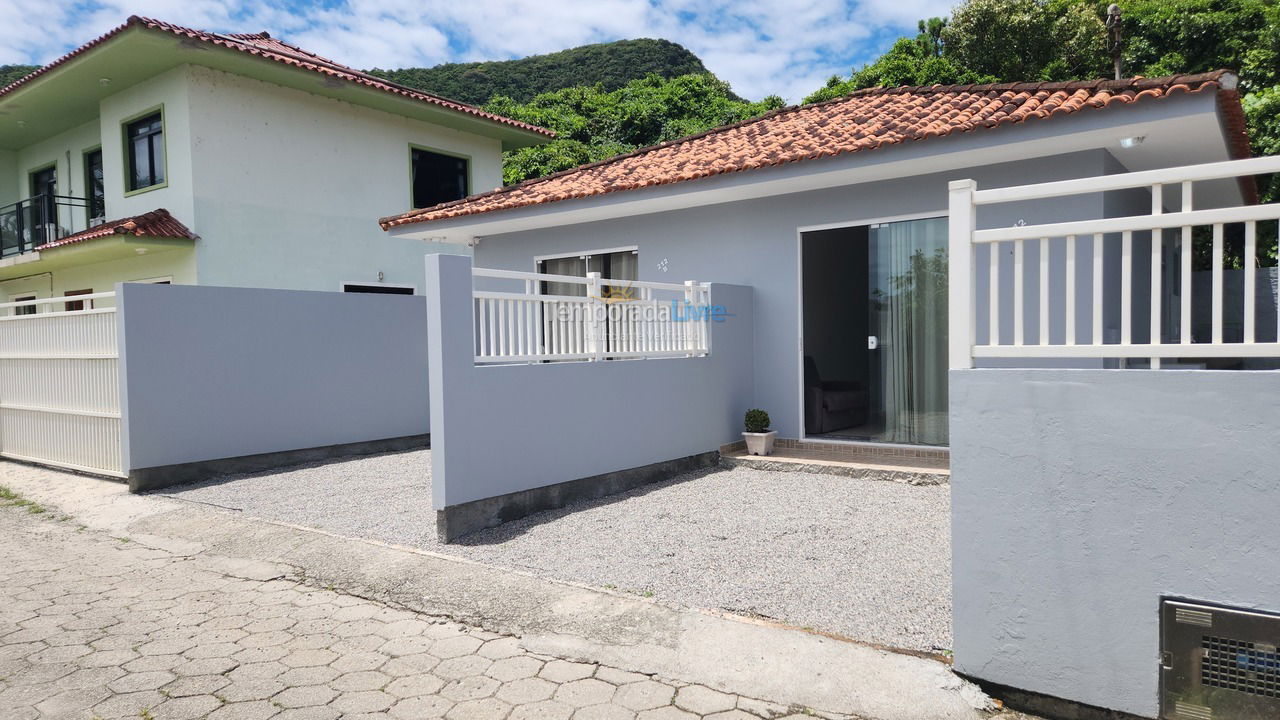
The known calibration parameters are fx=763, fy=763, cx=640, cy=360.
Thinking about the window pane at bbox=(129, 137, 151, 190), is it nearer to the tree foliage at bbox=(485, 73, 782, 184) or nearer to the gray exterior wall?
the gray exterior wall

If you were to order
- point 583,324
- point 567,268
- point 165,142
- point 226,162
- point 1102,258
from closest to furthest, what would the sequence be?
point 1102,258
point 583,324
point 567,268
point 165,142
point 226,162

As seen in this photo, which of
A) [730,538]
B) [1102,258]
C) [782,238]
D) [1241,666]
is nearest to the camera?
[1241,666]

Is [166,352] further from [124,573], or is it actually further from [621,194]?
[621,194]

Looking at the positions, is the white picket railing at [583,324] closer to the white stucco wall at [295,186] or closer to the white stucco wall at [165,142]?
the white stucco wall at [295,186]

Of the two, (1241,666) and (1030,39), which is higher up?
(1030,39)

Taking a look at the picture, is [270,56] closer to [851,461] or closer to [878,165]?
[878,165]

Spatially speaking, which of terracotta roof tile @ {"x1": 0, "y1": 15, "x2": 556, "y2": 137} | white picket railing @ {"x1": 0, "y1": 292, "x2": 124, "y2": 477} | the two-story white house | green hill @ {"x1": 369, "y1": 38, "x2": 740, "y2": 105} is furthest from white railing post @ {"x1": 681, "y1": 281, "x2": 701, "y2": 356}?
green hill @ {"x1": 369, "y1": 38, "x2": 740, "y2": 105}

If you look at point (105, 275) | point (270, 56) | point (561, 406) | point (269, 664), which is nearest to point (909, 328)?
point (561, 406)

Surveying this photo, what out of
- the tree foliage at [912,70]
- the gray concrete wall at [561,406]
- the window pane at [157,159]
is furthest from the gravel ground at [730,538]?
the tree foliage at [912,70]

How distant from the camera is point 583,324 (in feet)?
22.4

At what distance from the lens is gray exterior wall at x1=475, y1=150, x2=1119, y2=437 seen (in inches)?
270

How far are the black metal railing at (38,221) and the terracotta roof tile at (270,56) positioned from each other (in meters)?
2.37

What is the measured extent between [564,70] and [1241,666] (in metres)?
39.2

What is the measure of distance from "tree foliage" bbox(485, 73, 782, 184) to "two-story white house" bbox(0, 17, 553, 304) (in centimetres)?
1066
